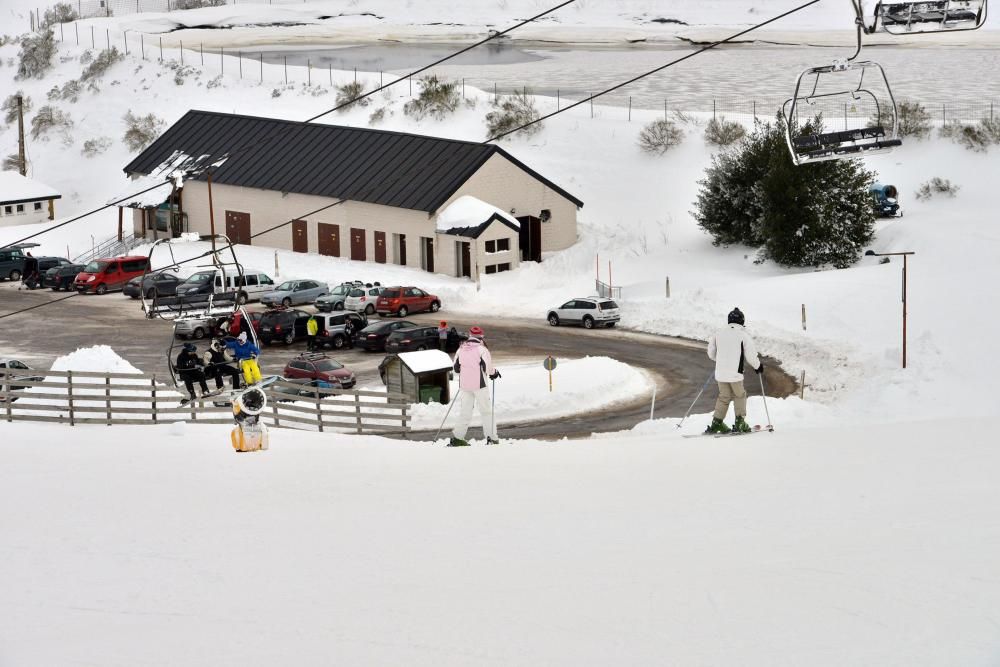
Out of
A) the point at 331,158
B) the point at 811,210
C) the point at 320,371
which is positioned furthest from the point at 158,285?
the point at 811,210

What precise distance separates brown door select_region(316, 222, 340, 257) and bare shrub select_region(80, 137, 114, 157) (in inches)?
944

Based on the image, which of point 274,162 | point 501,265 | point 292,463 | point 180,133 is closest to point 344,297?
point 501,265

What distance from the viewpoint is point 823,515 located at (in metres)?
15.6

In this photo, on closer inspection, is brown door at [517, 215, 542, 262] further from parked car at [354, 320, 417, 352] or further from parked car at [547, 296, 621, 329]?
parked car at [354, 320, 417, 352]

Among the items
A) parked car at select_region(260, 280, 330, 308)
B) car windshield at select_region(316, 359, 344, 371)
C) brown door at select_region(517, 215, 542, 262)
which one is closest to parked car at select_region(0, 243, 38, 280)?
parked car at select_region(260, 280, 330, 308)

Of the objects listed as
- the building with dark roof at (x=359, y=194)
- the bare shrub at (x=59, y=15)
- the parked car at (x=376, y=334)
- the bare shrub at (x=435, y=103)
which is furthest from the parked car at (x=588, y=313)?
the bare shrub at (x=59, y=15)

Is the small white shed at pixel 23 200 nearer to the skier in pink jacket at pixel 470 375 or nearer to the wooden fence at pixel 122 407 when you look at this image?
the wooden fence at pixel 122 407

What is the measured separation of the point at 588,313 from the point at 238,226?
62.7 ft

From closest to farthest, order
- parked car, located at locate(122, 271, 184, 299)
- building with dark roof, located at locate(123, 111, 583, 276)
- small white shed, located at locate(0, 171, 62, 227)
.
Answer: parked car, located at locate(122, 271, 184, 299)
building with dark roof, located at locate(123, 111, 583, 276)
small white shed, located at locate(0, 171, 62, 227)

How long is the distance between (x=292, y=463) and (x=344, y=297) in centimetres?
2893

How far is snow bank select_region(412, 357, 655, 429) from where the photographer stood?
1281 inches

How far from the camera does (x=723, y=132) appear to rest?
2613 inches

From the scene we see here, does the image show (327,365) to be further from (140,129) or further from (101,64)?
(101,64)

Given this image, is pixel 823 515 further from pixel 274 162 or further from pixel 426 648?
pixel 274 162
